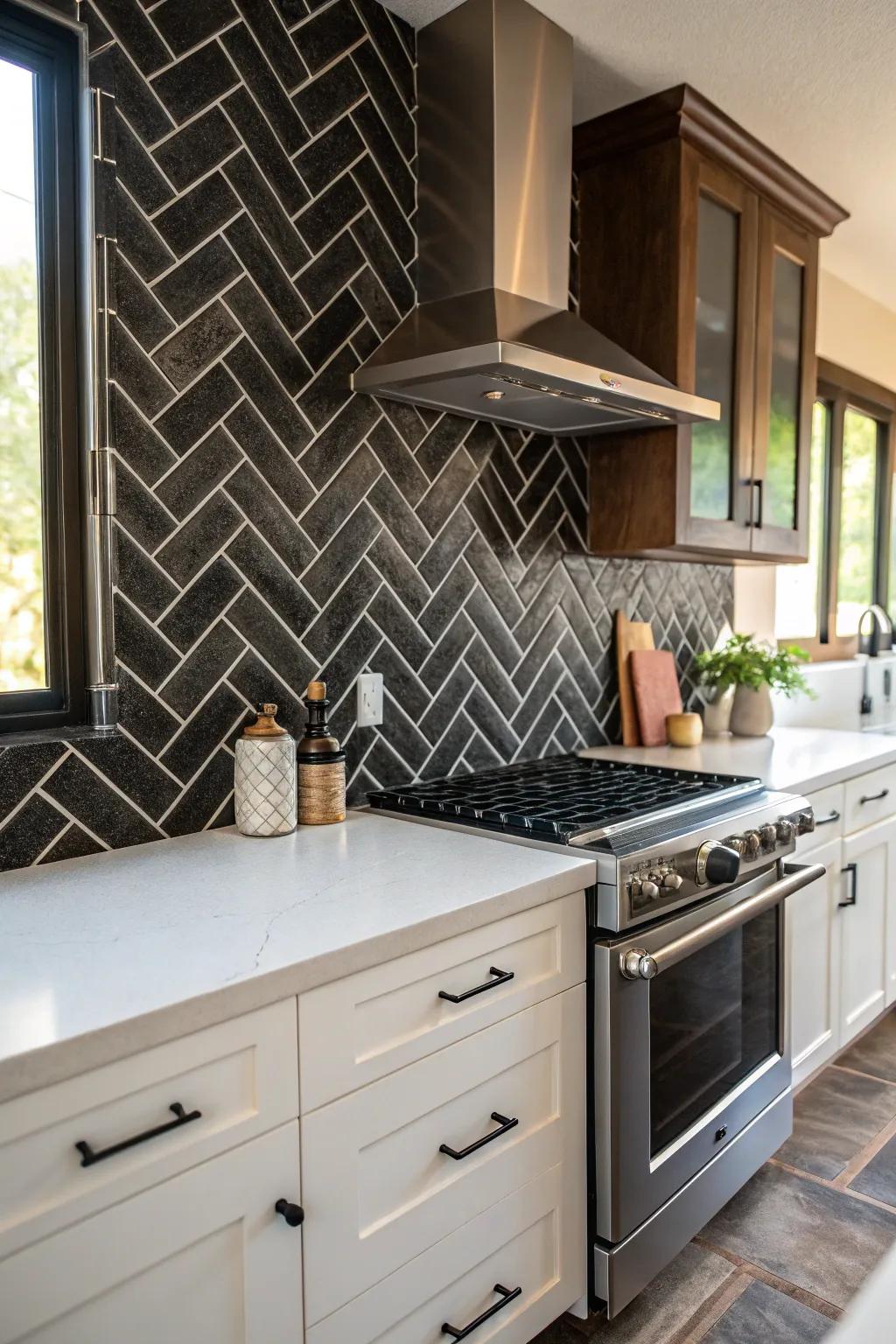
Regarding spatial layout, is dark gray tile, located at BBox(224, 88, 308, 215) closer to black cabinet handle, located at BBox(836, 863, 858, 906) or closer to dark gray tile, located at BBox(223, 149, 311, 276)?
dark gray tile, located at BBox(223, 149, 311, 276)

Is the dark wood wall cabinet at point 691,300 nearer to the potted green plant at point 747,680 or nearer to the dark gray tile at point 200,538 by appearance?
the potted green plant at point 747,680

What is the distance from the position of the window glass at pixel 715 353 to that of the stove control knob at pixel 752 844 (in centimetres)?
98

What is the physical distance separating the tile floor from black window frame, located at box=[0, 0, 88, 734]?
143 centimetres

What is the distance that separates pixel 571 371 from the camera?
1.88m

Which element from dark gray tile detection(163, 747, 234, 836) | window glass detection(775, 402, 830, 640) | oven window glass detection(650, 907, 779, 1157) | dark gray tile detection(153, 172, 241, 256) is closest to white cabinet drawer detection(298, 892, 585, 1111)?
oven window glass detection(650, 907, 779, 1157)

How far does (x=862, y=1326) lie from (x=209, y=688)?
58.3 inches

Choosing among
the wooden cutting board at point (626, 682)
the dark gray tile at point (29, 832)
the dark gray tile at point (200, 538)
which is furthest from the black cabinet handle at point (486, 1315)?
the wooden cutting board at point (626, 682)

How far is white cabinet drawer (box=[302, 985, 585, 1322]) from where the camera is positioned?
Answer: 1.22m

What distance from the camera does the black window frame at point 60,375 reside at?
1.63 meters

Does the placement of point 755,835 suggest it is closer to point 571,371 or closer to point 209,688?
point 571,371

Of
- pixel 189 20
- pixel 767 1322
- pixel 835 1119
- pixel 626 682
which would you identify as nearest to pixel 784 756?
pixel 626 682

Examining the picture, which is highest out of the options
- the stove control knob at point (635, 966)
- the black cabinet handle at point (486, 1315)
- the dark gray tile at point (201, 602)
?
the dark gray tile at point (201, 602)

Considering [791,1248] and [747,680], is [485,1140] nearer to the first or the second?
[791,1248]

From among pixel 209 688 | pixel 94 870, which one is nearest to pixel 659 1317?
pixel 94 870
